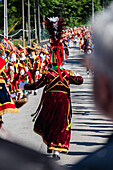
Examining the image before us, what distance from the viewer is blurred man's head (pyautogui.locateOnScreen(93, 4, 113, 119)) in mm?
1513

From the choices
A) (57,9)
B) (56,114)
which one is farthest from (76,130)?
(57,9)

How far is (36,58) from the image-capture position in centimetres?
1374

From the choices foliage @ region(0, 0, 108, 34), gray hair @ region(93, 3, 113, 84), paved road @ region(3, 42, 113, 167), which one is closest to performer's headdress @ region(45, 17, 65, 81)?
paved road @ region(3, 42, 113, 167)

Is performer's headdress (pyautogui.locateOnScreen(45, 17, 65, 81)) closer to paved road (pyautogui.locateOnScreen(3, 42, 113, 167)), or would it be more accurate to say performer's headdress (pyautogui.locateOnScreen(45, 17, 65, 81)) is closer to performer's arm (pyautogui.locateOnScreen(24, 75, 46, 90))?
performer's arm (pyautogui.locateOnScreen(24, 75, 46, 90))

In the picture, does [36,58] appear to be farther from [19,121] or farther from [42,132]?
[42,132]

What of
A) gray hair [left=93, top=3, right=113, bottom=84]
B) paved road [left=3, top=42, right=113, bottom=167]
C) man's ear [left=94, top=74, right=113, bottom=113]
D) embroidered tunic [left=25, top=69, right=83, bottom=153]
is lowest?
paved road [left=3, top=42, right=113, bottom=167]

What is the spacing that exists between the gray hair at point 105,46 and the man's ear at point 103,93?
0.03 metres

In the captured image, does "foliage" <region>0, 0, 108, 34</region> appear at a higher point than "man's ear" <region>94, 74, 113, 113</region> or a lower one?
higher

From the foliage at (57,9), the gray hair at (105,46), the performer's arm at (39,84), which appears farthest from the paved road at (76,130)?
the foliage at (57,9)

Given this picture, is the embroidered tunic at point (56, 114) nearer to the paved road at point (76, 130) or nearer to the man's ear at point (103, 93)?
the paved road at point (76, 130)

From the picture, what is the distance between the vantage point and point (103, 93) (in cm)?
157

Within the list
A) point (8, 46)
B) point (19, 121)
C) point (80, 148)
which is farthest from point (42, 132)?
point (8, 46)

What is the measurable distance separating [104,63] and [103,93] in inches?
4.5

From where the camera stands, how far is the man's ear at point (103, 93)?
1.55 meters
